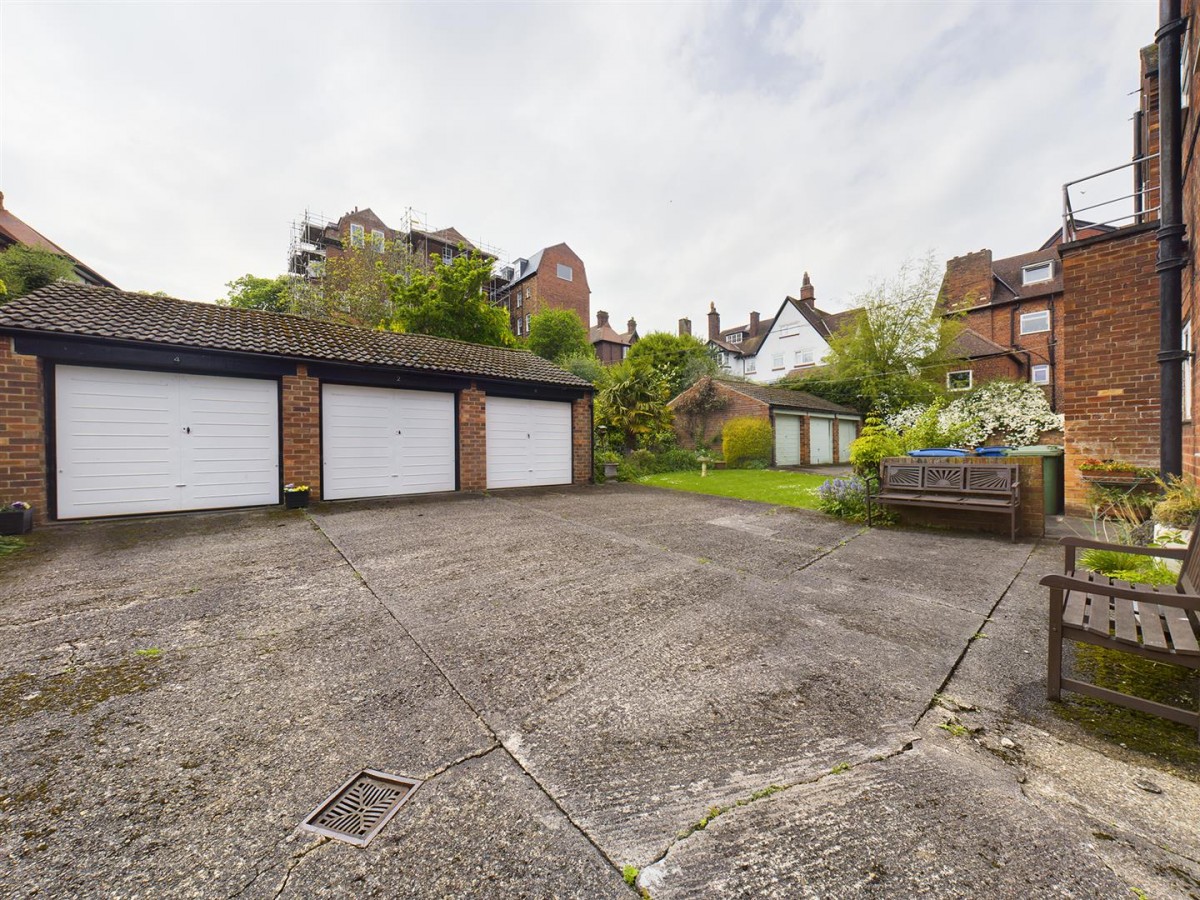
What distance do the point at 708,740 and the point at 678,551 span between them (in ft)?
11.2

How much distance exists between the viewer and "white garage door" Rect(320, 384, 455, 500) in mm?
9188

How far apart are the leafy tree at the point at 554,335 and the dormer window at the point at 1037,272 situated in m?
23.6

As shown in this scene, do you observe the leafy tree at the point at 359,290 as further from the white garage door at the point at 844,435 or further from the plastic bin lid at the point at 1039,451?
the plastic bin lid at the point at 1039,451

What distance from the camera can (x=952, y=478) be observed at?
6328 mm

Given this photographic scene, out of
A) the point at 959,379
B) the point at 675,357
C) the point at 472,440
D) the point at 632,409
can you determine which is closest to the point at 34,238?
the point at 472,440

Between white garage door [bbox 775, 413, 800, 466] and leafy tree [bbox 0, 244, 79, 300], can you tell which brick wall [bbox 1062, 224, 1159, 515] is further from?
leafy tree [bbox 0, 244, 79, 300]

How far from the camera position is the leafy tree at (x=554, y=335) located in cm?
2939

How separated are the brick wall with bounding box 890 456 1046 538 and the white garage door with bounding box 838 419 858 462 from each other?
16.0 meters

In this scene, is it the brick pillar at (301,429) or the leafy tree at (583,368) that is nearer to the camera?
the brick pillar at (301,429)

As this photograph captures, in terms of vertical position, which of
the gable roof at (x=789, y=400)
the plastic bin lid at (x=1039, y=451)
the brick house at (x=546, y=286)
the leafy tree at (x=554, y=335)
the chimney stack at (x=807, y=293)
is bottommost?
the plastic bin lid at (x=1039, y=451)

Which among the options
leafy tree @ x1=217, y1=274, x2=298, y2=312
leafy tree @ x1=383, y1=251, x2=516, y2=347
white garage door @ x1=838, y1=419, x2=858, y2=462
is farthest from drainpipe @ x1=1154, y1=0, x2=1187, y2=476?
leafy tree @ x1=217, y1=274, x2=298, y2=312

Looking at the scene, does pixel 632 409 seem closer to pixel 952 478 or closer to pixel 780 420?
pixel 780 420

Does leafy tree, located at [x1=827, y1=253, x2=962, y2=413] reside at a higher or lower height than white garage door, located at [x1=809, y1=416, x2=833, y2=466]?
higher

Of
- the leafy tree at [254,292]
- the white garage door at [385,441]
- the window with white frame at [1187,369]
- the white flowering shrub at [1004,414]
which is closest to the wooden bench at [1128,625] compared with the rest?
the window with white frame at [1187,369]
